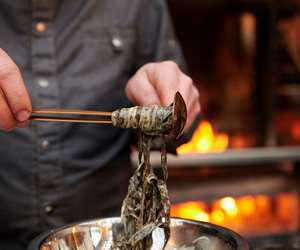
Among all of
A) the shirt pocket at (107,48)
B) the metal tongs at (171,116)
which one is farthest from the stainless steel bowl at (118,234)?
the shirt pocket at (107,48)

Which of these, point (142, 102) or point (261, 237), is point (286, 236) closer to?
point (261, 237)

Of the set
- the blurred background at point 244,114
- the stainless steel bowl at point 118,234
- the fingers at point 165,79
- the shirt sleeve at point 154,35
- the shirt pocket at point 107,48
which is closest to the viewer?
the stainless steel bowl at point 118,234

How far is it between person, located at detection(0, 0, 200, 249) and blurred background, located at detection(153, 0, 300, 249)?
1260 mm

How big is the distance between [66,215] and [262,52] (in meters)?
1.76

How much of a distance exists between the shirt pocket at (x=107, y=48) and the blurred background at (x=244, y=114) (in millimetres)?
1265

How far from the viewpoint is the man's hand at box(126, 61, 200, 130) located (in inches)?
53.5

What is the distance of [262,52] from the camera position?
303 cm

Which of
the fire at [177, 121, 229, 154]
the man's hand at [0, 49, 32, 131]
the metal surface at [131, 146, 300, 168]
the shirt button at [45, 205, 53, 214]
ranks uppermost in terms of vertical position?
the man's hand at [0, 49, 32, 131]

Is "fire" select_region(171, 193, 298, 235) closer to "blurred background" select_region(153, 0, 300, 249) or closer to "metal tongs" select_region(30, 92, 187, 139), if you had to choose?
"blurred background" select_region(153, 0, 300, 249)

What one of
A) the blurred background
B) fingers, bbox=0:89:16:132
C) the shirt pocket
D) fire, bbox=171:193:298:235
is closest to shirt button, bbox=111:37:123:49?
the shirt pocket

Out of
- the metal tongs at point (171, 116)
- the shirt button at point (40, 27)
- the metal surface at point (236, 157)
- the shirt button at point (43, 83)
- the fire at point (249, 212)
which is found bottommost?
the fire at point (249, 212)

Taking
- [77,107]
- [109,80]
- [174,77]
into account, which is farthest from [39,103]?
[174,77]

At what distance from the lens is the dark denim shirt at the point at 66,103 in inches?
60.0

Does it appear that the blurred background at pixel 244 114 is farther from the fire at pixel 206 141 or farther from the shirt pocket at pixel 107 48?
the shirt pocket at pixel 107 48
